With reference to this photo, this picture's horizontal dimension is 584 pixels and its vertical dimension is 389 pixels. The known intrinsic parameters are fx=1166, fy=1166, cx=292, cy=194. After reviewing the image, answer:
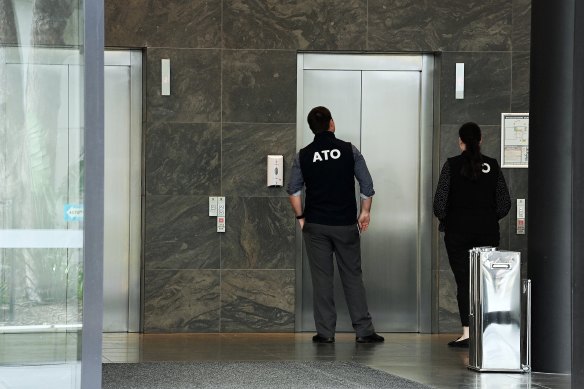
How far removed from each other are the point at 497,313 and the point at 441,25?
155 inches

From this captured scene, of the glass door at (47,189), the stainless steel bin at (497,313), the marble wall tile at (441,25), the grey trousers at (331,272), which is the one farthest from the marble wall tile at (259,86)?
the glass door at (47,189)

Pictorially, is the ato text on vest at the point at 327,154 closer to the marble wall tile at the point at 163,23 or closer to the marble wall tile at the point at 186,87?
the marble wall tile at the point at 186,87

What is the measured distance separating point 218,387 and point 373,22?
16.4 feet

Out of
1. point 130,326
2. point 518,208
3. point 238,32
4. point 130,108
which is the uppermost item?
point 238,32

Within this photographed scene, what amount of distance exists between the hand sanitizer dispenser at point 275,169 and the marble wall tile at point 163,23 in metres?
1.16

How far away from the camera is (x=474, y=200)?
915 centimetres

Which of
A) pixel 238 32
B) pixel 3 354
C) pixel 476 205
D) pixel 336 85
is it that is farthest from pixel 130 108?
pixel 3 354

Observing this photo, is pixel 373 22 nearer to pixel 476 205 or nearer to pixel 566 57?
pixel 476 205

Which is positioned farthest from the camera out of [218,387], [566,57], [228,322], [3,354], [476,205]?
[228,322]

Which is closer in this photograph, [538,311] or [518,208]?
[538,311]

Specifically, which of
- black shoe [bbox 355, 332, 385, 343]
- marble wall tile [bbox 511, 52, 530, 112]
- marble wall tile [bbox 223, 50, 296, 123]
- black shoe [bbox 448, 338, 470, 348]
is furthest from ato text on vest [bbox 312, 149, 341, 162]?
marble wall tile [bbox 511, 52, 530, 112]

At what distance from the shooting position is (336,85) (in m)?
10.9

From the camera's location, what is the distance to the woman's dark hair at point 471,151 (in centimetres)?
908

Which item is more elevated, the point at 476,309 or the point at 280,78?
the point at 280,78
